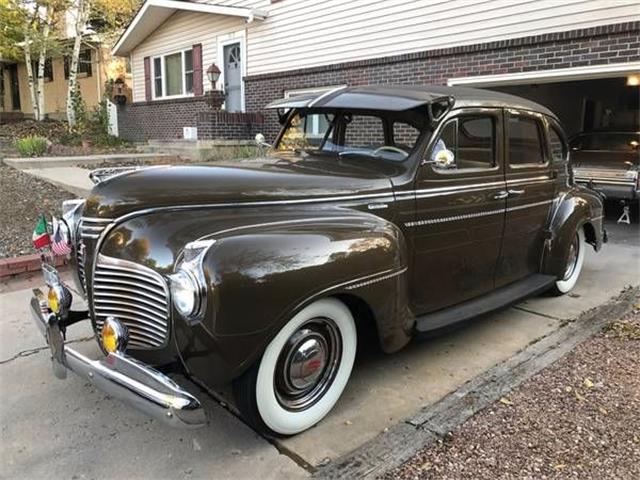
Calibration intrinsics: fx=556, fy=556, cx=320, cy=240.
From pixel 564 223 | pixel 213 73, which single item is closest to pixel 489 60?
pixel 564 223

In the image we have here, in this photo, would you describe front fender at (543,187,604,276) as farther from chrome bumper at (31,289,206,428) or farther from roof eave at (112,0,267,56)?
roof eave at (112,0,267,56)

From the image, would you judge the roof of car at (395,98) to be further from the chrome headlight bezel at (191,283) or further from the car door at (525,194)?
the chrome headlight bezel at (191,283)

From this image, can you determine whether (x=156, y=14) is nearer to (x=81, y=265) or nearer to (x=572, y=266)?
(x=572, y=266)

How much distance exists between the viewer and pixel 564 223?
4.79 metres

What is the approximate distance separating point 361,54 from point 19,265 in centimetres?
800

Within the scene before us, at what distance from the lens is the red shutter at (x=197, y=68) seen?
15555 mm

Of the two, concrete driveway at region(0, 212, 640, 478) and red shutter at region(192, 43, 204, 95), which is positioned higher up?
red shutter at region(192, 43, 204, 95)

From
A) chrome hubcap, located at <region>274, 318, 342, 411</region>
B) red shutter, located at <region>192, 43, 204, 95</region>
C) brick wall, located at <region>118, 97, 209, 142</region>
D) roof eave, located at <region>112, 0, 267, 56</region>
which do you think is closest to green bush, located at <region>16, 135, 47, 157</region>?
brick wall, located at <region>118, 97, 209, 142</region>

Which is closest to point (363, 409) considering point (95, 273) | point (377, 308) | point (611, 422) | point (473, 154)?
point (377, 308)

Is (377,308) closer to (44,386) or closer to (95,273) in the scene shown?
(95,273)

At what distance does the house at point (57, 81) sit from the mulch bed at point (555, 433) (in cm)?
2268

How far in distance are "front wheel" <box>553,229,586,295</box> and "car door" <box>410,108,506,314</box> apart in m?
1.35

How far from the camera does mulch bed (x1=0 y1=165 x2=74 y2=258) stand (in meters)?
6.29

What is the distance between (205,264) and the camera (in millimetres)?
2383
